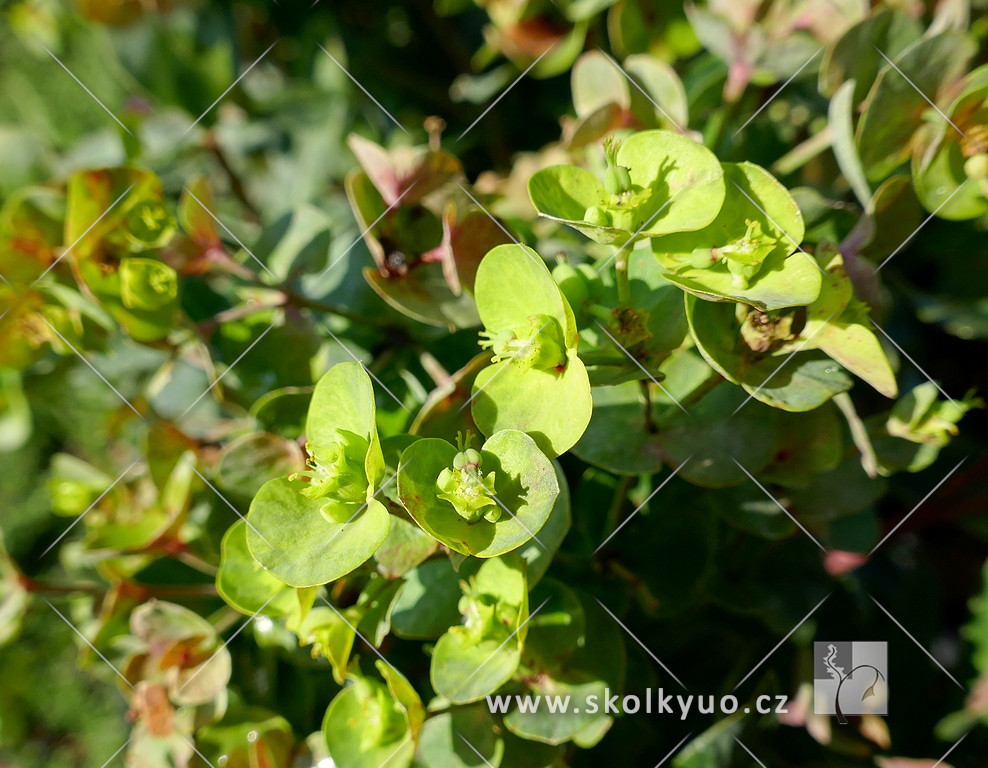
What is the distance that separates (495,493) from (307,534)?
164mm

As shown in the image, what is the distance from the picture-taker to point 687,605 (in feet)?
2.78

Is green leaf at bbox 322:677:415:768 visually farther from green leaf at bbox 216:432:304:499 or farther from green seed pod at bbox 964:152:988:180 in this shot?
green seed pod at bbox 964:152:988:180

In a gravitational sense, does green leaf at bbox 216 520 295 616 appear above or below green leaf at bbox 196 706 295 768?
above

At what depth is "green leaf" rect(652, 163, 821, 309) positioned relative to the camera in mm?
658

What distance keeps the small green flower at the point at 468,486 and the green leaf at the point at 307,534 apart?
0.17ft

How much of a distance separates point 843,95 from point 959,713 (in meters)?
0.79

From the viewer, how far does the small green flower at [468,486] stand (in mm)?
607

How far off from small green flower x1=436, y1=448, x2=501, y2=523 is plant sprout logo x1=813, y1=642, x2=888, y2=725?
48 centimetres

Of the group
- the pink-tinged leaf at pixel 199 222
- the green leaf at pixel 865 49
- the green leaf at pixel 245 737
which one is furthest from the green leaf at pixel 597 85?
the green leaf at pixel 245 737

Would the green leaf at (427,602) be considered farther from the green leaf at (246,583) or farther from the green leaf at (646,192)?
the green leaf at (646,192)

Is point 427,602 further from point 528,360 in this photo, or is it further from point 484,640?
point 528,360

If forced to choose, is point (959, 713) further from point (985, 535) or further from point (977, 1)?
point (977, 1)

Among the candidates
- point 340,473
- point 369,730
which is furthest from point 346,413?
point 369,730

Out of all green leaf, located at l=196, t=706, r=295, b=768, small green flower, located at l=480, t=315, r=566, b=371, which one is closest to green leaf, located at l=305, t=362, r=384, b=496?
small green flower, located at l=480, t=315, r=566, b=371
